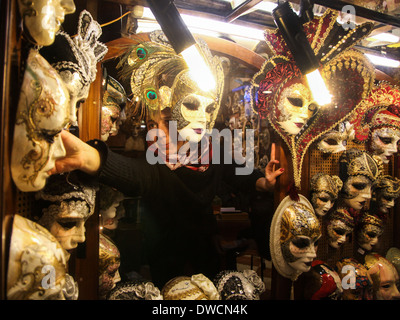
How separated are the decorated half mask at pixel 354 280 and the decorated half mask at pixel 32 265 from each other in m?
1.91

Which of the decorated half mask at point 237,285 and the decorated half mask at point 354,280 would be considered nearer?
the decorated half mask at point 237,285

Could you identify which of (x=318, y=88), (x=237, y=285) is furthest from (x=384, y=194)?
(x=237, y=285)

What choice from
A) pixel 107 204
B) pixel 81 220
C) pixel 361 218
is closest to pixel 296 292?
pixel 361 218

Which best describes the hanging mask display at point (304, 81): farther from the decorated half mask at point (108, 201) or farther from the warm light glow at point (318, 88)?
the decorated half mask at point (108, 201)

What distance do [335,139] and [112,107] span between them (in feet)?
5.05

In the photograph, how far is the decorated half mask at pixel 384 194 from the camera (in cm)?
246

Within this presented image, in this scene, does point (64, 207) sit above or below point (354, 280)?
→ above

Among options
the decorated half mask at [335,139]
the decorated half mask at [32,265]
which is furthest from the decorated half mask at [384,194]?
the decorated half mask at [32,265]

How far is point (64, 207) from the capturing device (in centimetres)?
116

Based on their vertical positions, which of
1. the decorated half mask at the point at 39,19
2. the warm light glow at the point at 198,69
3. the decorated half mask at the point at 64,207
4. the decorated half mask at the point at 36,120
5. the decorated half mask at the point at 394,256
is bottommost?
the decorated half mask at the point at 394,256

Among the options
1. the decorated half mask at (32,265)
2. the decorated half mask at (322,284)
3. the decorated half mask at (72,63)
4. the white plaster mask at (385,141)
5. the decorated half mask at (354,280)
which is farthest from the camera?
the white plaster mask at (385,141)

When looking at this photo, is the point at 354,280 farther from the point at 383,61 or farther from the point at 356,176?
the point at 383,61

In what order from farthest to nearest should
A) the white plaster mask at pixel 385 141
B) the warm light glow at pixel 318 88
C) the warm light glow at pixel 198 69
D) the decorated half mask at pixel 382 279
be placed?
the white plaster mask at pixel 385 141
the decorated half mask at pixel 382 279
the warm light glow at pixel 318 88
the warm light glow at pixel 198 69

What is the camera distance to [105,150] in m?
1.29
